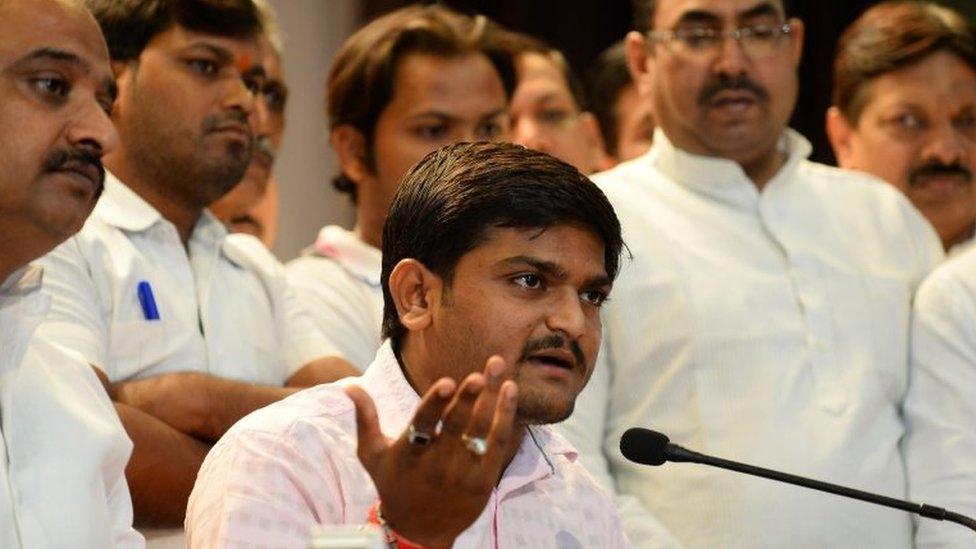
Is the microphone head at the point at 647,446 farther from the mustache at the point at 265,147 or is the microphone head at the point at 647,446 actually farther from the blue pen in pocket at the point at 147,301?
the mustache at the point at 265,147

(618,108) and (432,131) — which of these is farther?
(618,108)

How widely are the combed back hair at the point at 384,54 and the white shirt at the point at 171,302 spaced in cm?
53

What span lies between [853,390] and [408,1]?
9.26ft

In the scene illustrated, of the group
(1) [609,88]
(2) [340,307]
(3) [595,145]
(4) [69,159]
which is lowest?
(3) [595,145]

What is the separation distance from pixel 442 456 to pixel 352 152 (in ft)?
Answer: 6.61

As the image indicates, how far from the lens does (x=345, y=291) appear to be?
3576 millimetres

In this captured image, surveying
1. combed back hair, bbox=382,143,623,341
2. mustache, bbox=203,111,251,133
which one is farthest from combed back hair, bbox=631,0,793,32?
combed back hair, bbox=382,143,623,341

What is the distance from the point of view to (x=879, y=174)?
4.28 metres

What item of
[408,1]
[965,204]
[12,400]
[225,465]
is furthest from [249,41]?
[408,1]

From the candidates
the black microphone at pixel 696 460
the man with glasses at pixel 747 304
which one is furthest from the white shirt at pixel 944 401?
the black microphone at pixel 696 460

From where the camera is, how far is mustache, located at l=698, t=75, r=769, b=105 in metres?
3.62

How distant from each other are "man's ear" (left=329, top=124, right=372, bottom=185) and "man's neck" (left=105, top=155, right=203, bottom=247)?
2.13 feet

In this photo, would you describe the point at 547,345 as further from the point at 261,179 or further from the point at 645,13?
the point at 261,179

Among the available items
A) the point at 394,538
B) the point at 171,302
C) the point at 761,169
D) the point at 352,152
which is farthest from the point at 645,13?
the point at 394,538
